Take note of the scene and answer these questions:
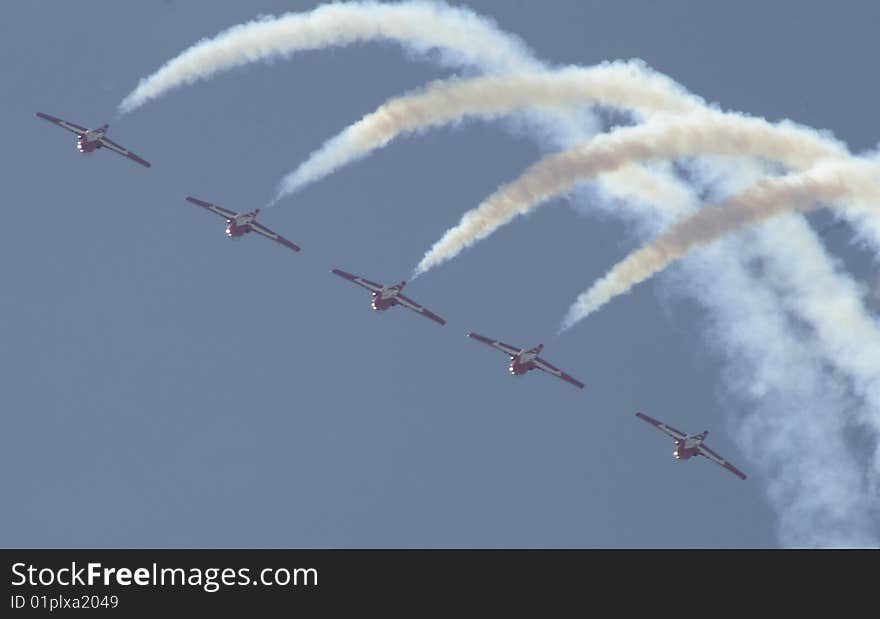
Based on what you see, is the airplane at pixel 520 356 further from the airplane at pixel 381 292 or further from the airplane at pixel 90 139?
the airplane at pixel 90 139

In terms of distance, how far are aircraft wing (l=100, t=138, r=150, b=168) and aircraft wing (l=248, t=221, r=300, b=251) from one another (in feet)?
21.8

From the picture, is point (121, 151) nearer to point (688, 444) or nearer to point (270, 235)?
point (270, 235)

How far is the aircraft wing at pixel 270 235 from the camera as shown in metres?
147

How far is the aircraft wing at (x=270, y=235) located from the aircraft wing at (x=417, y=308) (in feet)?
24.0

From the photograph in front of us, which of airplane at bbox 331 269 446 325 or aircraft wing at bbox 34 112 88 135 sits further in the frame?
aircraft wing at bbox 34 112 88 135

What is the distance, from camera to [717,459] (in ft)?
469

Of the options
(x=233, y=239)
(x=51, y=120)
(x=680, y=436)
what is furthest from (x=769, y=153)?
(x=51, y=120)

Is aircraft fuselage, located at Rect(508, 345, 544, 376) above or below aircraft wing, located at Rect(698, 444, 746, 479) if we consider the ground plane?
above

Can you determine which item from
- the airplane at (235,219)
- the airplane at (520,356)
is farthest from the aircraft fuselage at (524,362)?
the airplane at (235,219)

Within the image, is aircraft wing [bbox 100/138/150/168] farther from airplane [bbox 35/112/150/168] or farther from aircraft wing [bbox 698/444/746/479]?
aircraft wing [bbox 698/444/746/479]

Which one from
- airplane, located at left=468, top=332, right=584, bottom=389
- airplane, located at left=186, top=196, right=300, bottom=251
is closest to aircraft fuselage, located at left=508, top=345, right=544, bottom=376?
airplane, located at left=468, top=332, right=584, bottom=389

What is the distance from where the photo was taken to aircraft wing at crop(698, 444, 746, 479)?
142250 millimetres

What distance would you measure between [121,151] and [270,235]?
8.39 metres
